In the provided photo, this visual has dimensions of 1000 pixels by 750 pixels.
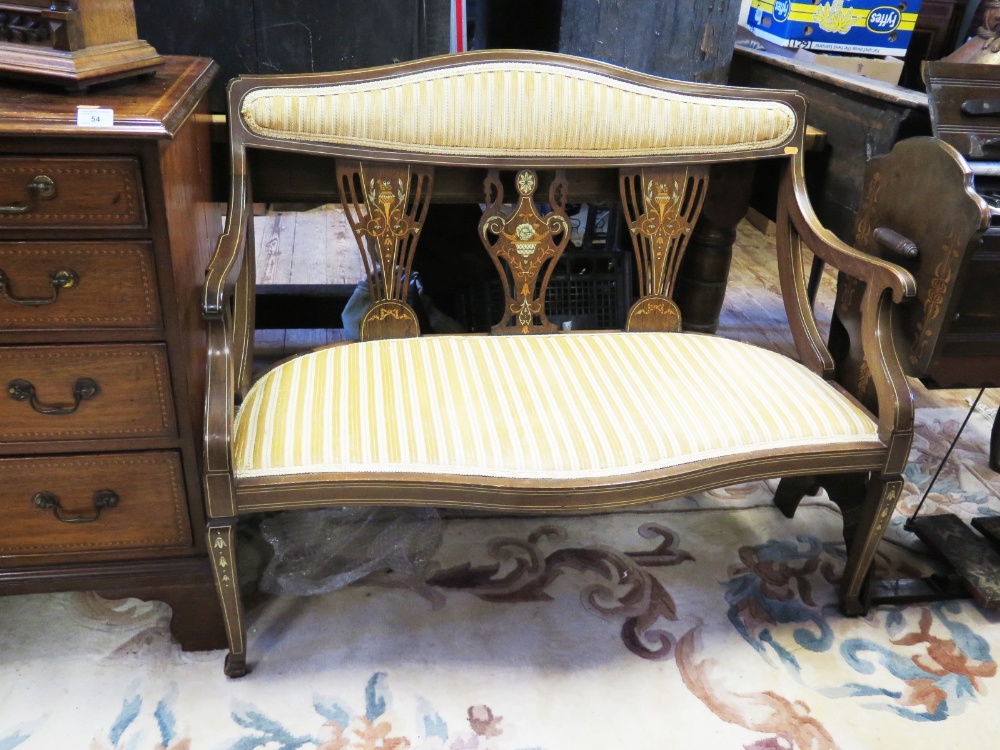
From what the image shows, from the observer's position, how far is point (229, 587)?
1.31m

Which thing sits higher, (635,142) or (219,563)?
(635,142)

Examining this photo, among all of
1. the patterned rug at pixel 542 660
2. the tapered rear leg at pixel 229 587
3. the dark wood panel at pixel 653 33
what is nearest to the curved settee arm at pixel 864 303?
the patterned rug at pixel 542 660

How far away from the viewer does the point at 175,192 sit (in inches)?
46.4

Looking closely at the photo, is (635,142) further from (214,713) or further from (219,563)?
(214,713)

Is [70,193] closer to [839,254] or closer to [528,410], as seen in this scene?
[528,410]

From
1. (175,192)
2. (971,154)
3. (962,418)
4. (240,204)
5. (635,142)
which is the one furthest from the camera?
(962,418)

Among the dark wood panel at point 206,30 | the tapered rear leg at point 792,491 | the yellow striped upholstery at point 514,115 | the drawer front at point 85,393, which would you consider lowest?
the tapered rear leg at point 792,491

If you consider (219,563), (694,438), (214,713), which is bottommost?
(214,713)

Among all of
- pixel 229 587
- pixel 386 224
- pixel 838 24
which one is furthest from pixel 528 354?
pixel 838 24

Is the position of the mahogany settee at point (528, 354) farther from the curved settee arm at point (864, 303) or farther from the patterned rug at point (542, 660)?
the patterned rug at point (542, 660)

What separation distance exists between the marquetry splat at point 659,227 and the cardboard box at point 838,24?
165 centimetres

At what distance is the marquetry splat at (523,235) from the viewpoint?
1589 mm

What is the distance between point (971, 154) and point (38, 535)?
1989 millimetres

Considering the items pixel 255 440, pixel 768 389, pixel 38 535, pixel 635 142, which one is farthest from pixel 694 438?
pixel 38 535
